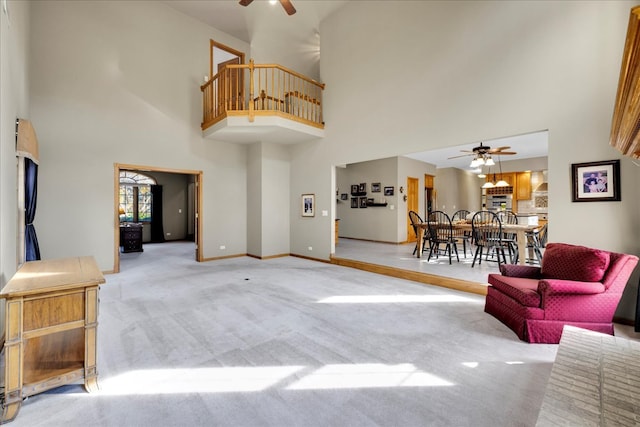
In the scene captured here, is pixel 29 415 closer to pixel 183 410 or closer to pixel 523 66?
pixel 183 410

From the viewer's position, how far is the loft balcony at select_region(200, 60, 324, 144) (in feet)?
18.3

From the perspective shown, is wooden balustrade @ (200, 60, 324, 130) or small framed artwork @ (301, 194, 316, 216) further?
small framed artwork @ (301, 194, 316, 216)

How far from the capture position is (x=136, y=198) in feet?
33.4

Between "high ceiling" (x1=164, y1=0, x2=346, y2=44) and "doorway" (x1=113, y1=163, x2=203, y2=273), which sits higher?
"high ceiling" (x1=164, y1=0, x2=346, y2=44)

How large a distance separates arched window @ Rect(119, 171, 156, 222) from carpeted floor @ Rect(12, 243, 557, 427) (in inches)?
277

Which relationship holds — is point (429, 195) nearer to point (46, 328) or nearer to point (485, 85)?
point (485, 85)

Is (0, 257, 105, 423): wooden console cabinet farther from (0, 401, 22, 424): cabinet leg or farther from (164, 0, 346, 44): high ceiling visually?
(164, 0, 346, 44): high ceiling

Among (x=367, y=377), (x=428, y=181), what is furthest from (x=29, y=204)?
(x=428, y=181)

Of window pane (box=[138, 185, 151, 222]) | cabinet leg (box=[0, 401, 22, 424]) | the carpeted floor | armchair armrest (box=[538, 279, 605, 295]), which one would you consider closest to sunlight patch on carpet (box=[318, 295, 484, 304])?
the carpeted floor

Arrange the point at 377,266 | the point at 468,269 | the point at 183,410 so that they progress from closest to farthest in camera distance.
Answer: the point at 183,410, the point at 468,269, the point at 377,266

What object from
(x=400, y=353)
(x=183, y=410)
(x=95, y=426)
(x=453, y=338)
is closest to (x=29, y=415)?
(x=95, y=426)

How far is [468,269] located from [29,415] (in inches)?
221

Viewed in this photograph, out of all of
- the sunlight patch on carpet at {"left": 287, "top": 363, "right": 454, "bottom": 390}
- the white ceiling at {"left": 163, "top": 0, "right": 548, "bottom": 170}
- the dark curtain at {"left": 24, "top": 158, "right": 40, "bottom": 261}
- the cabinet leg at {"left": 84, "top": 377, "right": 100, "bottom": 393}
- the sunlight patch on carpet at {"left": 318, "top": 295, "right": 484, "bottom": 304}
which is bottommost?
the sunlight patch on carpet at {"left": 287, "top": 363, "right": 454, "bottom": 390}

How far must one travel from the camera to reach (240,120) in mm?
5566
